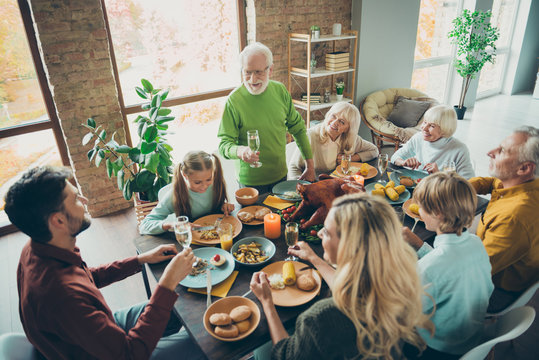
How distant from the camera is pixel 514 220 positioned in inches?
66.1

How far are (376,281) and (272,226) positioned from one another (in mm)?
809

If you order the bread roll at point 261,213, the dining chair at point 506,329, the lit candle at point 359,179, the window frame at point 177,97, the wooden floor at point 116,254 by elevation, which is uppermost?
the window frame at point 177,97

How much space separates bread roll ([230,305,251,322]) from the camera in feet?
4.40

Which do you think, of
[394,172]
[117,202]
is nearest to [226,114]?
[394,172]

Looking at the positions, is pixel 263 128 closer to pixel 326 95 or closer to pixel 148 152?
pixel 148 152

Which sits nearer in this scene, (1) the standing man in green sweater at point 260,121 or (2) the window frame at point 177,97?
→ (1) the standing man in green sweater at point 260,121

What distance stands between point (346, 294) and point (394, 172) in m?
1.62

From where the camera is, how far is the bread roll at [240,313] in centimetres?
134

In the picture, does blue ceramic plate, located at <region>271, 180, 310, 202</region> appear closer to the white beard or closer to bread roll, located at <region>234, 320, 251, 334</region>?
the white beard

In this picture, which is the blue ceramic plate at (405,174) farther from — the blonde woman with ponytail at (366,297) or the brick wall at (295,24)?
the brick wall at (295,24)

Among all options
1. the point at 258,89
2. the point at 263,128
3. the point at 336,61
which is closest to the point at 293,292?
the point at 263,128

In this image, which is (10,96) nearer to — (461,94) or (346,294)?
(346,294)

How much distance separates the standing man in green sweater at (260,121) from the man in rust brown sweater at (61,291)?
118 cm

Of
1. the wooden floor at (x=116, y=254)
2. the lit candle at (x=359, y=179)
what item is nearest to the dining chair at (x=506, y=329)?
the wooden floor at (x=116, y=254)
